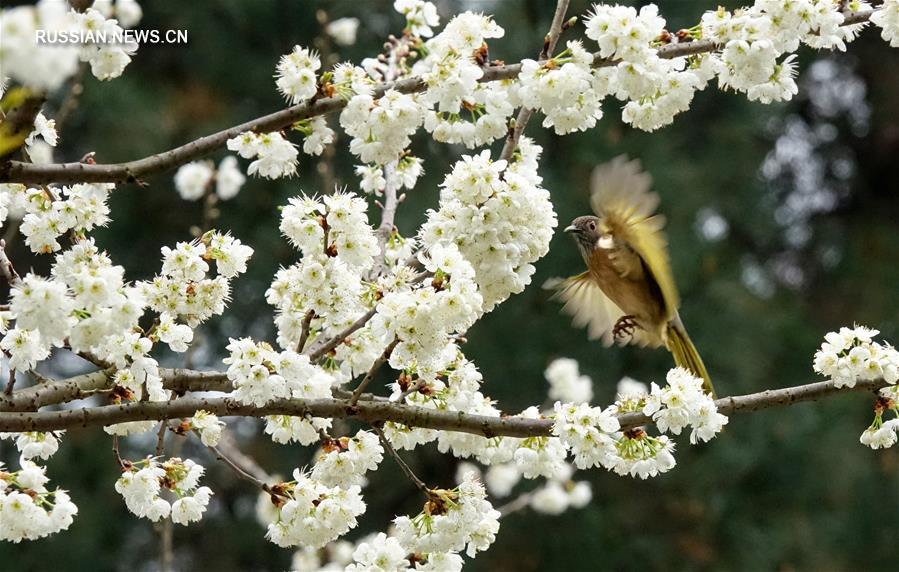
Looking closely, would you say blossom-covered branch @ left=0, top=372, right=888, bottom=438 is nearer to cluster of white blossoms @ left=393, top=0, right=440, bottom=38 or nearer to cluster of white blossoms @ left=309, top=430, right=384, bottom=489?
cluster of white blossoms @ left=309, top=430, right=384, bottom=489

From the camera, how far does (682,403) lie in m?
1.94

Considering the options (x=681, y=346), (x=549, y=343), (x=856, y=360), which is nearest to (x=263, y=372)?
(x=856, y=360)

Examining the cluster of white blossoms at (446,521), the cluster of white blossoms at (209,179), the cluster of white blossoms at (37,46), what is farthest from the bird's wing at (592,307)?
the cluster of white blossoms at (37,46)

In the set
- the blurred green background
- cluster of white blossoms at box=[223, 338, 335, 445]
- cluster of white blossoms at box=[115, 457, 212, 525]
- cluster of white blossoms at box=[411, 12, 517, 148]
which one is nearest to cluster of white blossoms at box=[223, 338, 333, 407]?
cluster of white blossoms at box=[223, 338, 335, 445]

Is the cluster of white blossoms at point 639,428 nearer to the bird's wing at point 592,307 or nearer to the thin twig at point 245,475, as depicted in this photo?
the thin twig at point 245,475

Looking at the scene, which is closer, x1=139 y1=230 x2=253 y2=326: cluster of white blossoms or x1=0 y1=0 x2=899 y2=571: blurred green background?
x1=139 y1=230 x2=253 y2=326: cluster of white blossoms

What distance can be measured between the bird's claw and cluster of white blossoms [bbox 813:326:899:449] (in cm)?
106

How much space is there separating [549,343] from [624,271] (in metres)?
3.09

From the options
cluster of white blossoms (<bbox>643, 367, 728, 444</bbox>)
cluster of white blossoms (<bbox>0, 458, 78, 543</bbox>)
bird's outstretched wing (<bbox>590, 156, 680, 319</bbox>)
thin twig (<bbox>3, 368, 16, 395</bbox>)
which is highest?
bird's outstretched wing (<bbox>590, 156, 680, 319</bbox>)

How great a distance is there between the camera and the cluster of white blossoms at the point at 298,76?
200 cm

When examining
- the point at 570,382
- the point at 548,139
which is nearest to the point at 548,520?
the point at 548,139

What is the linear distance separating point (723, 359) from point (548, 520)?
1.15 m

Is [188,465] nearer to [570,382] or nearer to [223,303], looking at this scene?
[223,303]

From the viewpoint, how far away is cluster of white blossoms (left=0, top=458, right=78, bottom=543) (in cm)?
190
